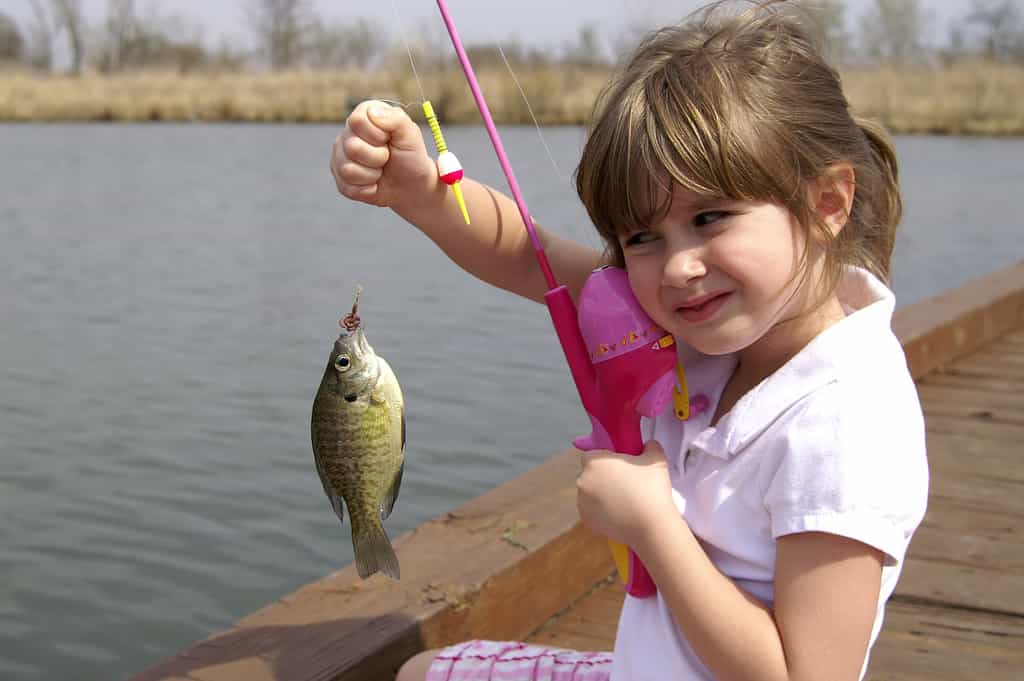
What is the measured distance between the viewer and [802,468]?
70.9 inches

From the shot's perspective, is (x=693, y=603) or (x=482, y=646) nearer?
(x=693, y=603)

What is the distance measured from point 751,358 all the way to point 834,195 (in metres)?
A: 0.29

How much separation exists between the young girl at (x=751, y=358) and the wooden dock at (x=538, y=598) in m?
0.66

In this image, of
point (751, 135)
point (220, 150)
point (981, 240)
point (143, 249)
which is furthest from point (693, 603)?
point (220, 150)

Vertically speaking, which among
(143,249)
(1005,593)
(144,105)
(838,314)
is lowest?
(144,105)

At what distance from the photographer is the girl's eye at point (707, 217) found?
6.09ft

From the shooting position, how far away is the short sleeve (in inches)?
69.2

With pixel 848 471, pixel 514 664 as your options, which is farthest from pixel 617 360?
pixel 514 664

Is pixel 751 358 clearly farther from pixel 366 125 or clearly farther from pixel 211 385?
pixel 211 385

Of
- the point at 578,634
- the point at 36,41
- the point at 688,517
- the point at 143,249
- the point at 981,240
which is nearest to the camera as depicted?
the point at 688,517

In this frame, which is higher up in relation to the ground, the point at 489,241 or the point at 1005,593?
the point at 489,241

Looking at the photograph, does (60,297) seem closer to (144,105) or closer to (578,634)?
(578,634)

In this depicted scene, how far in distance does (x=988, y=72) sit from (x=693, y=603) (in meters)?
26.8

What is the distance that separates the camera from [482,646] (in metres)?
2.30
